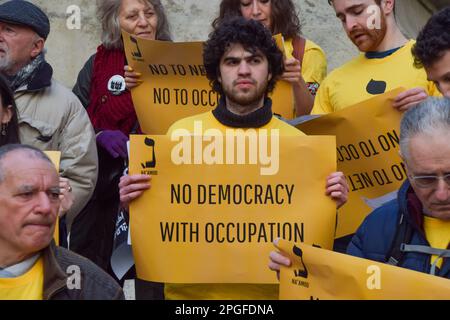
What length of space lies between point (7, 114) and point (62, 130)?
1.41 ft

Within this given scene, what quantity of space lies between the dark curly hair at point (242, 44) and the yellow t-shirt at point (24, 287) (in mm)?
1518

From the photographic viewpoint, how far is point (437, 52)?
5062mm

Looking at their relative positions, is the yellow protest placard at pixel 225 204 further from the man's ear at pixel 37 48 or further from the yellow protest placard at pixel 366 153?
the man's ear at pixel 37 48

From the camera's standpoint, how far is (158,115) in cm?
617

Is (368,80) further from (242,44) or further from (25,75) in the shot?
(25,75)

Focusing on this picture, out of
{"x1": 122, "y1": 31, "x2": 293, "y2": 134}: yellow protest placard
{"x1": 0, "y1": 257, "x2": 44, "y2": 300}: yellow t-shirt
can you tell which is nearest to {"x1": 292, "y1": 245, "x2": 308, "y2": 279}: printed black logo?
{"x1": 0, "y1": 257, "x2": 44, "y2": 300}: yellow t-shirt

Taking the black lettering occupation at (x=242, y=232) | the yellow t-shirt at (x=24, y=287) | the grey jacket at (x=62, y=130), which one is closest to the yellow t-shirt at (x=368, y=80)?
the black lettering occupation at (x=242, y=232)

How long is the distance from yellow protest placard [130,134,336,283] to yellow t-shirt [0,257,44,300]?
0.78m

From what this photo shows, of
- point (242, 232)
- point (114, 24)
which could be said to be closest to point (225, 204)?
point (242, 232)

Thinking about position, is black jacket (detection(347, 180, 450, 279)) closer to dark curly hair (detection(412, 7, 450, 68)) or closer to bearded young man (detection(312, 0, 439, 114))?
dark curly hair (detection(412, 7, 450, 68))

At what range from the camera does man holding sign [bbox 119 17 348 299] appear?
5.23 metres

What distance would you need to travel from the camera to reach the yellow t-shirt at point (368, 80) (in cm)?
574

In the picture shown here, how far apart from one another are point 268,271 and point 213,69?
1.12 metres
